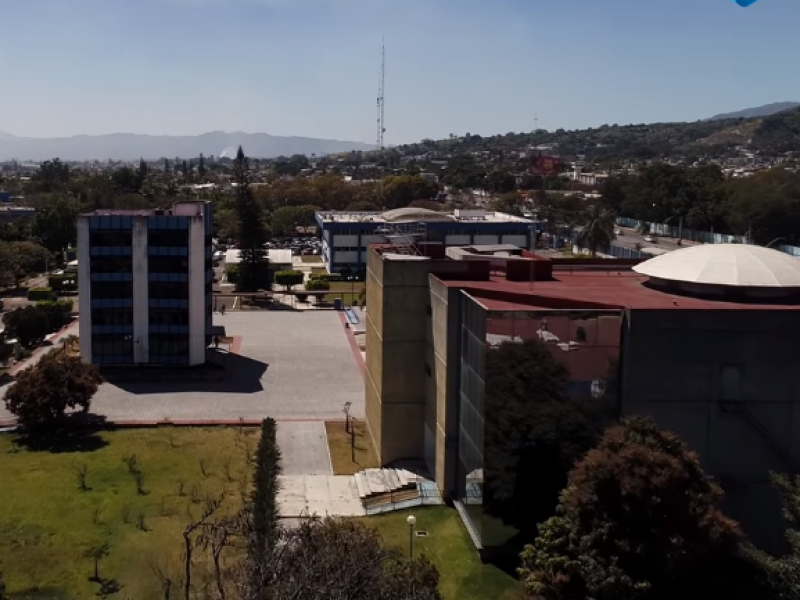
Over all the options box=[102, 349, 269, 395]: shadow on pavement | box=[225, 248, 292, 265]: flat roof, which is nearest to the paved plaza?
box=[102, 349, 269, 395]: shadow on pavement

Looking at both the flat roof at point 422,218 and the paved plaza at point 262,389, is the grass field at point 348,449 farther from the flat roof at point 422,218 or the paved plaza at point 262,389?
the flat roof at point 422,218

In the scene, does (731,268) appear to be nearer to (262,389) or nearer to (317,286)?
(262,389)

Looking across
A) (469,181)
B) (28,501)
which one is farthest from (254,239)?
(469,181)

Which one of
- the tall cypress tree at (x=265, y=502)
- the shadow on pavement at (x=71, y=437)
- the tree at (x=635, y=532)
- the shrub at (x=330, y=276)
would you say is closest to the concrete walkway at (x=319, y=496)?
the tall cypress tree at (x=265, y=502)

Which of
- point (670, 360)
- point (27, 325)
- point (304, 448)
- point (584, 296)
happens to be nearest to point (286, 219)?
point (27, 325)

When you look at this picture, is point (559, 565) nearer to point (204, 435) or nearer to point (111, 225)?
point (204, 435)
